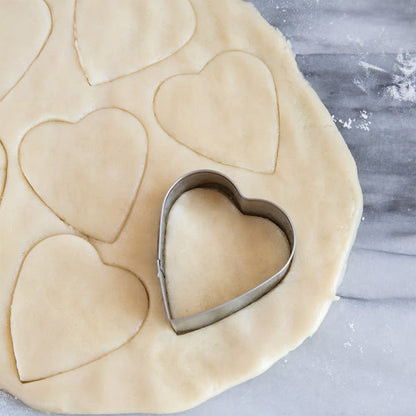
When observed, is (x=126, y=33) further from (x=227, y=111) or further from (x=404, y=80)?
(x=404, y=80)

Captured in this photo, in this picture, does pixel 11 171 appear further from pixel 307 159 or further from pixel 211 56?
pixel 307 159

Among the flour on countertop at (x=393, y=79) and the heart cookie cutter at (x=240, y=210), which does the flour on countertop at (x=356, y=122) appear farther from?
the heart cookie cutter at (x=240, y=210)

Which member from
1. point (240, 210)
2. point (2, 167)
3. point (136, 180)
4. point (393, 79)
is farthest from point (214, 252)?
point (393, 79)

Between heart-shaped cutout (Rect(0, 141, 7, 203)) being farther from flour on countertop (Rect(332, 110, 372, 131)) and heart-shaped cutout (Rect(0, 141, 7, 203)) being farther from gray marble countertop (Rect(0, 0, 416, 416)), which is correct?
flour on countertop (Rect(332, 110, 372, 131))

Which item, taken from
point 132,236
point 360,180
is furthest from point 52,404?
point 360,180

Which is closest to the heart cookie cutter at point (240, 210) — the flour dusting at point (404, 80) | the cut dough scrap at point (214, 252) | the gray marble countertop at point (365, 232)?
the cut dough scrap at point (214, 252)
